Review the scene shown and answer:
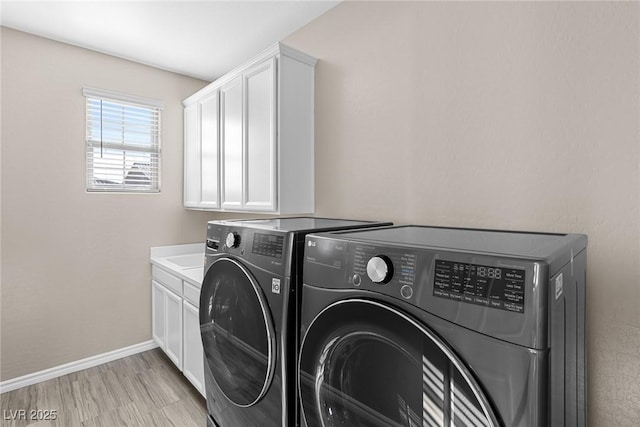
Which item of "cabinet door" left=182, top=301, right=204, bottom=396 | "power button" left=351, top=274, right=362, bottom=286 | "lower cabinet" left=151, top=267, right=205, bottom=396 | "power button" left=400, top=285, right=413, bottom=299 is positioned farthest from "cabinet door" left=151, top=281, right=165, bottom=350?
"power button" left=400, top=285, right=413, bottom=299

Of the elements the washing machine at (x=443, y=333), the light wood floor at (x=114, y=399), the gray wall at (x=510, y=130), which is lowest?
the light wood floor at (x=114, y=399)

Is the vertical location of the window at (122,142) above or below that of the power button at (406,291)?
above

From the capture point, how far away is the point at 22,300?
2.51 metres

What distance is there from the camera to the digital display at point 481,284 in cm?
67

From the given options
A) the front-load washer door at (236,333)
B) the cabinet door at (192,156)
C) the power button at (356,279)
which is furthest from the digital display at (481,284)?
the cabinet door at (192,156)

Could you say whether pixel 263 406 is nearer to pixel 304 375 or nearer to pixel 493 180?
pixel 304 375

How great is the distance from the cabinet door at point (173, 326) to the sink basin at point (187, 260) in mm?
312

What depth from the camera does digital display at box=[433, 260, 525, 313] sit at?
674mm

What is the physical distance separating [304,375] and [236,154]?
1727 mm

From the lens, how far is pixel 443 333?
0.76m

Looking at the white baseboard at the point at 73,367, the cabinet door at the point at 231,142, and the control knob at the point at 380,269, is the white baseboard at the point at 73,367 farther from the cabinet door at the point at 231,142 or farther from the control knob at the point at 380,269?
the control knob at the point at 380,269

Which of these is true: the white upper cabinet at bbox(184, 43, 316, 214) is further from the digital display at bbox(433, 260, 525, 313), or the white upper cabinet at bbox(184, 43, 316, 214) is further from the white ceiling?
the digital display at bbox(433, 260, 525, 313)

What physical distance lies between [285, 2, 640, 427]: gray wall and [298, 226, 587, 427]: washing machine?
0.16 meters

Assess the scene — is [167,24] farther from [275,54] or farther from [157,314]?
[157,314]
